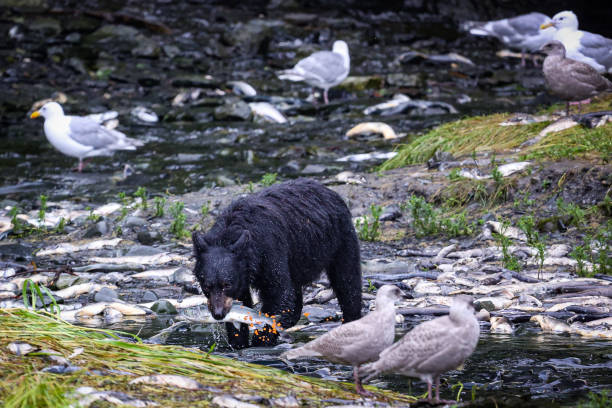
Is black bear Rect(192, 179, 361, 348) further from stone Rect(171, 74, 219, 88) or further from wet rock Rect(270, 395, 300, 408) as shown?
stone Rect(171, 74, 219, 88)

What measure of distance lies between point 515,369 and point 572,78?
6.37m

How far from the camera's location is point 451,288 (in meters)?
6.39

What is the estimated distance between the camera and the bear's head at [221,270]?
474cm

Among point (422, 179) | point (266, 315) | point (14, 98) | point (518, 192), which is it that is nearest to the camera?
point (266, 315)

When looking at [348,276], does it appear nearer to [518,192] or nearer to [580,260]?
[580,260]

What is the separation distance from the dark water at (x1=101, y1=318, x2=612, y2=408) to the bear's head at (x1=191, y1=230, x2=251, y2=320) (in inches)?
14.9

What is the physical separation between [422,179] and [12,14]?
18.4 m

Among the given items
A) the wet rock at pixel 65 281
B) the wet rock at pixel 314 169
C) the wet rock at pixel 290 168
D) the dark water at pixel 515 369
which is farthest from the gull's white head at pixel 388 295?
the wet rock at pixel 290 168

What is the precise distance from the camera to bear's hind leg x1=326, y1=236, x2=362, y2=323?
5727mm

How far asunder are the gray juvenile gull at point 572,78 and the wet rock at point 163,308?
6353 millimetres

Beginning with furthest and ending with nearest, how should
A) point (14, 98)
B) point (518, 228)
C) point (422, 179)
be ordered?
1. point (14, 98)
2. point (422, 179)
3. point (518, 228)

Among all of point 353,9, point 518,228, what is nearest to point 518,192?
point 518,228

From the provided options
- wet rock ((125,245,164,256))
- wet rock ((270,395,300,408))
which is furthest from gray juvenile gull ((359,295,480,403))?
wet rock ((125,245,164,256))

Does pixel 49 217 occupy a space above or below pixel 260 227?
below
